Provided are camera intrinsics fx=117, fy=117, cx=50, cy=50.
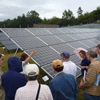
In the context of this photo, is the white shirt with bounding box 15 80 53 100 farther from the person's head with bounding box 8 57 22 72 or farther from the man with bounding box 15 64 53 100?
the person's head with bounding box 8 57 22 72

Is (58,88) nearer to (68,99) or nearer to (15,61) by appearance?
(68,99)

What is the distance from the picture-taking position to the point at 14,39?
6031 millimetres

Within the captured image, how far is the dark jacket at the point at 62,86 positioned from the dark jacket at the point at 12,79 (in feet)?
2.41

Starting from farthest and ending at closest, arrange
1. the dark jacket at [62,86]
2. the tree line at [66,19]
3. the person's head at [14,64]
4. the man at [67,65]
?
the tree line at [66,19]
the man at [67,65]
the person's head at [14,64]
the dark jacket at [62,86]

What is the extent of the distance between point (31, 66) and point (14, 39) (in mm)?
4168

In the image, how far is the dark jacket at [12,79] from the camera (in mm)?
2656

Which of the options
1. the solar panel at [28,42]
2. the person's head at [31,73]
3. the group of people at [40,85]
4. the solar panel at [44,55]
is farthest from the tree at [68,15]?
the person's head at [31,73]

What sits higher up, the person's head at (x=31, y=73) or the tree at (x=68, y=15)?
the tree at (x=68, y=15)

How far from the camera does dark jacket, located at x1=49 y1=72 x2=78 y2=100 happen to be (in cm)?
261

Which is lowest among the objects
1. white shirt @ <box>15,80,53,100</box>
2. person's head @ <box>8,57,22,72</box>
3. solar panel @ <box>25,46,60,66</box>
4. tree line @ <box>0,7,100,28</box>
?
solar panel @ <box>25,46,60,66</box>

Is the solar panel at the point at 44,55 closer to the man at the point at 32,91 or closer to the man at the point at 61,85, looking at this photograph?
the man at the point at 61,85

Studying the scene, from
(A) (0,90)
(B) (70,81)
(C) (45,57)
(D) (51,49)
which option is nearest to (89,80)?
(B) (70,81)

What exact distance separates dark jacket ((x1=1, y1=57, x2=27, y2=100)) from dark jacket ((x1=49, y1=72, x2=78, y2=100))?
73cm

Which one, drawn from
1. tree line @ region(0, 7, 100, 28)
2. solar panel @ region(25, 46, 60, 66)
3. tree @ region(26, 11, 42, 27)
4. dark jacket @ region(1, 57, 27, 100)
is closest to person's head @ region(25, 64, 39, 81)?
dark jacket @ region(1, 57, 27, 100)
